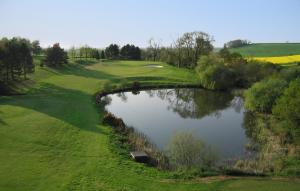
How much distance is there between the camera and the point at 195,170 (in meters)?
25.3

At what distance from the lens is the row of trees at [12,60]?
5550 cm

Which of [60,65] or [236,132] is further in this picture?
[60,65]

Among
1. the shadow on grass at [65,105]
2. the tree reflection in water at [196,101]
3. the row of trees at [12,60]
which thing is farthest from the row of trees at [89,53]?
the shadow on grass at [65,105]

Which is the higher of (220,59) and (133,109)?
(220,59)

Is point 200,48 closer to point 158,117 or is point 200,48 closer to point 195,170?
point 158,117

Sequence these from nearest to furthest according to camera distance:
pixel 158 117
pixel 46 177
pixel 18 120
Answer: pixel 46 177 → pixel 18 120 → pixel 158 117

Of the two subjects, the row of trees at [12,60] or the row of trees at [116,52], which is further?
the row of trees at [116,52]

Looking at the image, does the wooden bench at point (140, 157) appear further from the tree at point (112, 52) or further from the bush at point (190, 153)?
the tree at point (112, 52)

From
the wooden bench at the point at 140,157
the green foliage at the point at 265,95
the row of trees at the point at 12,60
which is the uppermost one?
the row of trees at the point at 12,60

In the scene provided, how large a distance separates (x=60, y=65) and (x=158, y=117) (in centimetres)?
4716

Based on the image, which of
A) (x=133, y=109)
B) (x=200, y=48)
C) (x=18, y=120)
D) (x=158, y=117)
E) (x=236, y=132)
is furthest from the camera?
(x=200, y=48)

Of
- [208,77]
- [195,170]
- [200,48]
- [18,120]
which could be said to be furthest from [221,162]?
[200,48]

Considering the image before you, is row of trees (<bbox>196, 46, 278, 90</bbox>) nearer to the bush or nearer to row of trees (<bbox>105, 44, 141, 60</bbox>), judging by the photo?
the bush

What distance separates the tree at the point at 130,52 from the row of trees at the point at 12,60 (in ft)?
257
